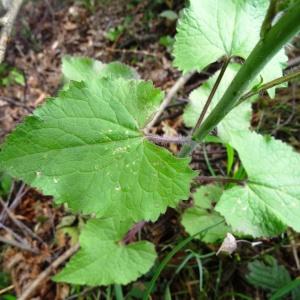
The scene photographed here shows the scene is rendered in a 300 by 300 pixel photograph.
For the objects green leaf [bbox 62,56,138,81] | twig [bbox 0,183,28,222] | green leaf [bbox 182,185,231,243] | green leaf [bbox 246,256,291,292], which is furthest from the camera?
twig [bbox 0,183,28,222]

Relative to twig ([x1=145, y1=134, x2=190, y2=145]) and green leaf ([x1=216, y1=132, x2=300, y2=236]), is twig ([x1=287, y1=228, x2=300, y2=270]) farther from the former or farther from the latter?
twig ([x1=145, y1=134, x2=190, y2=145])

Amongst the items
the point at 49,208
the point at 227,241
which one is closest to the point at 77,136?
the point at 227,241

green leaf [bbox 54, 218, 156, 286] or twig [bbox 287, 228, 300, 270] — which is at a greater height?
twig [bbox 287, 228, 300, 270]

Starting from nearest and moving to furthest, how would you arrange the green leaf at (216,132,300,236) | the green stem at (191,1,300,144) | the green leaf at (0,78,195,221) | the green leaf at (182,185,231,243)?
the green stem at (191,1,300,144), the green leaf at (0,78,195,221), the green leaf at (216,132,300,236), the green leaf at (182,185,231,243)

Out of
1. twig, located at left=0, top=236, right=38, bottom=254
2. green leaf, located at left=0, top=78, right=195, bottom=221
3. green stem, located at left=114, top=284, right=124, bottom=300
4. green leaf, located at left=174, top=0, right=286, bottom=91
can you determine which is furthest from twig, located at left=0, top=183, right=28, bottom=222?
green leaf, located at left=174, top=0, right=286, bottom=91

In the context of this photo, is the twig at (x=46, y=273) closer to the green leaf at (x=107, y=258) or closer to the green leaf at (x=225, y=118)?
the green leaf at (x=107, y=258)

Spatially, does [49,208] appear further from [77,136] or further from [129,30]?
[129,30]

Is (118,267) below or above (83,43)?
below

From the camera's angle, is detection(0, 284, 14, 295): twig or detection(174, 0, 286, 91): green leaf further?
detection(0, 284, 14, 295): twig
